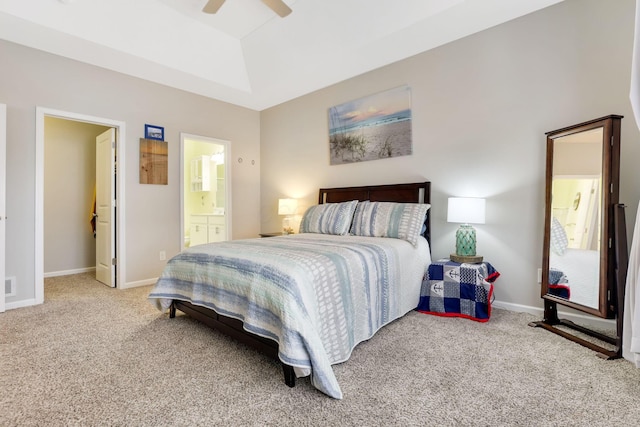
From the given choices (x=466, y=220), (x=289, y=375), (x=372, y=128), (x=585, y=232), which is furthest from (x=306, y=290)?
(x=372, y=128)

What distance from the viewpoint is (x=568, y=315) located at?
8.94 ft

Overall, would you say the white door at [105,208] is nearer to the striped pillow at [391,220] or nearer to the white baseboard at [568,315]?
the striped pillow at [391,220]

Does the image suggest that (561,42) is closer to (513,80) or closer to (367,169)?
(513,80)

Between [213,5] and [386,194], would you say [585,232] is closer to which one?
[386,194]

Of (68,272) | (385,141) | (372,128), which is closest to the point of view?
(385,141)

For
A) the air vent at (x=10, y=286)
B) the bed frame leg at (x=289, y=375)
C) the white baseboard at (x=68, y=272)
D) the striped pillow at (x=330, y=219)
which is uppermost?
the striped pillow at (x=330, y=219)

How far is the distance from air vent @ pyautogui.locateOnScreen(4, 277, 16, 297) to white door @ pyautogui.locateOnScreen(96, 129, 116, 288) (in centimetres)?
94

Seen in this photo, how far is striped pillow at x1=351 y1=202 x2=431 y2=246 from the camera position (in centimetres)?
310

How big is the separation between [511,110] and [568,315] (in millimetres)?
1901

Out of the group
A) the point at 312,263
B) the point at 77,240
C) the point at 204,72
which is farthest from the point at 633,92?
the point at 77,240

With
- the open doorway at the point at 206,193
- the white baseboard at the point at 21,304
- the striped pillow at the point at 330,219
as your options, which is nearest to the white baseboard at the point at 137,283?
the white baseboard at the point at 21,304

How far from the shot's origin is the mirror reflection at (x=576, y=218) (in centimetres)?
230

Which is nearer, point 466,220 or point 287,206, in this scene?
point 466,220

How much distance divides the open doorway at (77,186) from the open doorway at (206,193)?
1483mm
